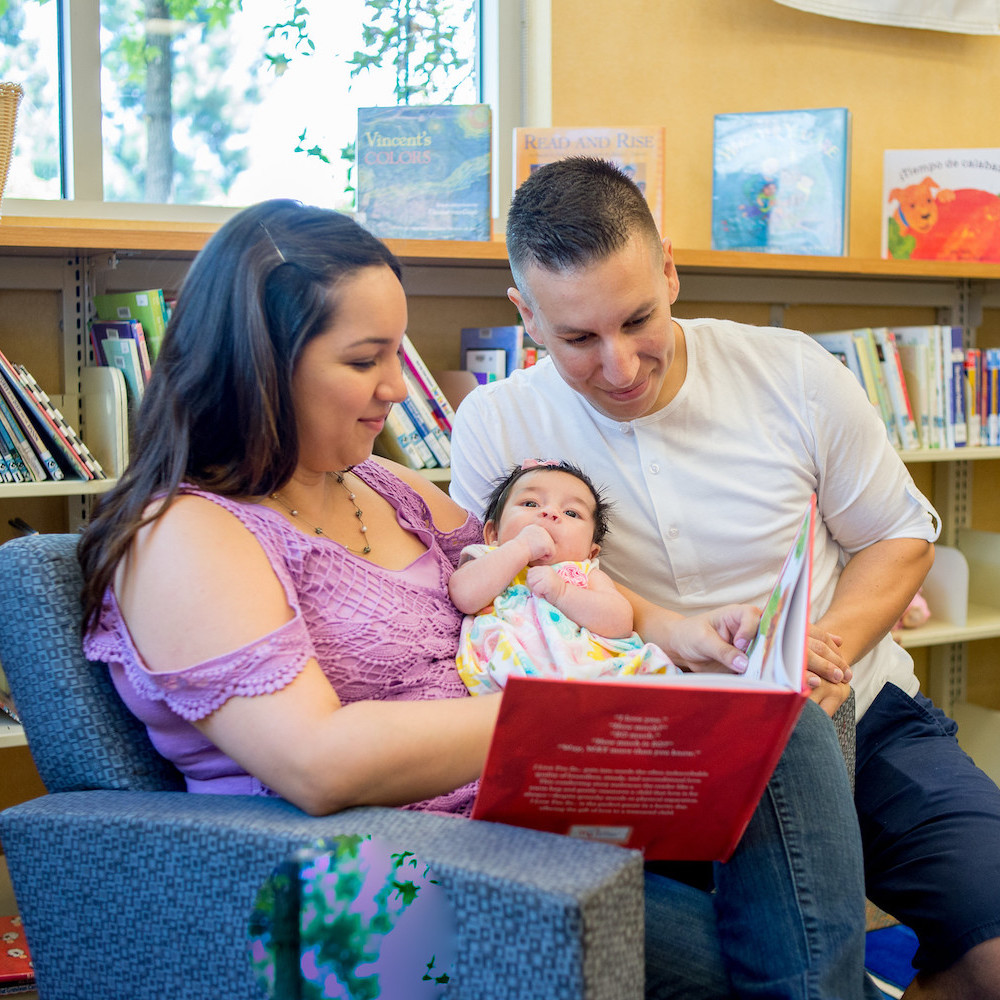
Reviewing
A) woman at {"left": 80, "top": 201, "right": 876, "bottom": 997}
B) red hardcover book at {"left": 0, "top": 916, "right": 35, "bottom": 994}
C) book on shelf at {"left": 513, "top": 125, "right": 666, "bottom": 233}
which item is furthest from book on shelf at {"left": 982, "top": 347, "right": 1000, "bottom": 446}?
red hardcover book at {"left": 0, "top": 916, "right": 35, "bottom": 994}

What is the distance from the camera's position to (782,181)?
2.51 m

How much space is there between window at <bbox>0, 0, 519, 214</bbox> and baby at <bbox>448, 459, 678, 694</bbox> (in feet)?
4.27

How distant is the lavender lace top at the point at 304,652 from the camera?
0.96 meters

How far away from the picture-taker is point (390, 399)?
3.82ft

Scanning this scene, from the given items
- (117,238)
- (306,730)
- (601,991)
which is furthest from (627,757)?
(117,238)

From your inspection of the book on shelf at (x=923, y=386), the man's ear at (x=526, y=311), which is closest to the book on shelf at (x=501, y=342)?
the man's ear at (x=526, y=311)

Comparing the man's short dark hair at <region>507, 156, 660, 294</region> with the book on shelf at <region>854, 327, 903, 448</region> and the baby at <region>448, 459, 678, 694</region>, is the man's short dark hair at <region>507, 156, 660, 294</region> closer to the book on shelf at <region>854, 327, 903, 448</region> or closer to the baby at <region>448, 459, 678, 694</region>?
the baby at <region>448, 459, 678, 694</region>

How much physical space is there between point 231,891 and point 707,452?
0.99 m

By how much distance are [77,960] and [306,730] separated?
0.33 meters

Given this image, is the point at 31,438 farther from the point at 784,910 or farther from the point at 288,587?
the point at 784,910

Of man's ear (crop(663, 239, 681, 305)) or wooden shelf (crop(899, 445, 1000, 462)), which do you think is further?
wooden shelf (crop(899, 445, 1000, 462))

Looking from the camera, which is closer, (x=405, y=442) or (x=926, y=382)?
(x=405, y=442)

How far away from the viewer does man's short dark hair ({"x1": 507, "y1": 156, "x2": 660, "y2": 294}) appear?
1.42 metres

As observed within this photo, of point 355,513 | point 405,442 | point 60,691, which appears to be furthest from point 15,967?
point 405,442
